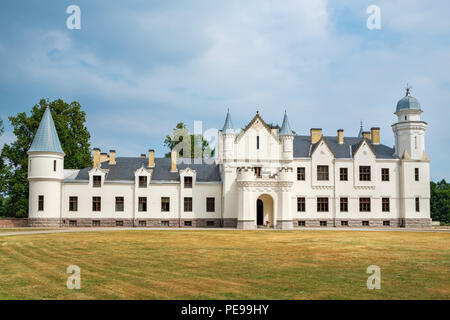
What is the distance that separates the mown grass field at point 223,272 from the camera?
382 inches

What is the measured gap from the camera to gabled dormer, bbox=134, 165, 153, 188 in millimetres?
42719

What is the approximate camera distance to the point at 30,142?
1891 inches

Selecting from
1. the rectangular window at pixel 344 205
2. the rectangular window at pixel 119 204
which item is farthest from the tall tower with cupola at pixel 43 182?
the rectangular window at pixel 344 205

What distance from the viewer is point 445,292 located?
987cm

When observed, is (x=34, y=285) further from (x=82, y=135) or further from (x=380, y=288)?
(x=82, y=135)

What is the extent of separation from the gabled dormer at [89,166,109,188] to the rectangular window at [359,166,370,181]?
25.5m

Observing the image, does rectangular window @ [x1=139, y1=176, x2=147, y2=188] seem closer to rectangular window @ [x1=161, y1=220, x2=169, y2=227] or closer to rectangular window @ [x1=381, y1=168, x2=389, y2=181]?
rectangular window @ [x1=161, y1=220, x2=169, y2=227]

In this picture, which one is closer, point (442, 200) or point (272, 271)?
point (272, 271)

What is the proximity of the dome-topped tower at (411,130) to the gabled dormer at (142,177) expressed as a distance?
25513mm

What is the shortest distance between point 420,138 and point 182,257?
3549 centimetres

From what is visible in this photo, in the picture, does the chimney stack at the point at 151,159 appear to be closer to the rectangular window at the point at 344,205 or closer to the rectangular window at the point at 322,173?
the rectangular window at the point at 322,173
